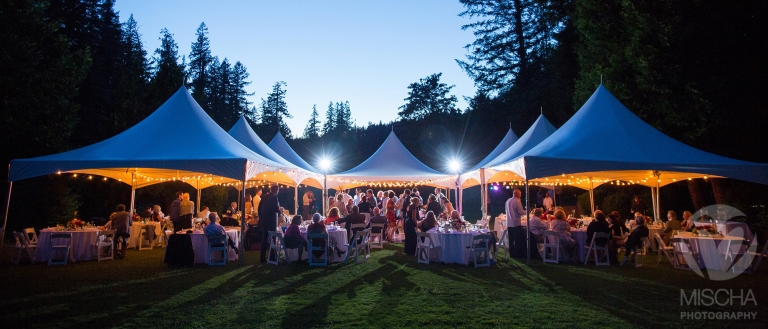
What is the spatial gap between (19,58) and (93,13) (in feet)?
45.2

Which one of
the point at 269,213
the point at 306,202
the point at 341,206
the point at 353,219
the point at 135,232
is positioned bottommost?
the point at 135,232

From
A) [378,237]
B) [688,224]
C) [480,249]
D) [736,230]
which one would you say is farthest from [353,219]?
[736,230]

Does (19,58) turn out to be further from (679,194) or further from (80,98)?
(679,194)

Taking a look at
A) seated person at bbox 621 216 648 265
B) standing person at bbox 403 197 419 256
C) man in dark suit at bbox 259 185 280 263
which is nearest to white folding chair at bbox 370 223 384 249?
standing person at bbox 403 197 419 256

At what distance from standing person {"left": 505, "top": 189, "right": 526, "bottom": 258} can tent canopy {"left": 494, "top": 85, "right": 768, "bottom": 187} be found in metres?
0.75

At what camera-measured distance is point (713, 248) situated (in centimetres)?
831

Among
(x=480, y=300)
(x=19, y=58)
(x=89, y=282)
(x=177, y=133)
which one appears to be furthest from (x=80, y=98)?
(x=480, y=300)

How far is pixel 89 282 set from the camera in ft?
23.0

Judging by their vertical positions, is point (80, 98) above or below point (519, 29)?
below

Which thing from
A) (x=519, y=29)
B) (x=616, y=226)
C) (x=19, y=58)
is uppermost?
(x=519, y=29)

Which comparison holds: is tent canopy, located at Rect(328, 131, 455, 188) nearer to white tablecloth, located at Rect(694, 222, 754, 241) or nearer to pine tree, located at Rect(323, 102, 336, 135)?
white tablecloth, located at Rect(694, 222, 754, 241)

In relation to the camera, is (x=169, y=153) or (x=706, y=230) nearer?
(x=706, y=230)

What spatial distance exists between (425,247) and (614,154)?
4.09 meters

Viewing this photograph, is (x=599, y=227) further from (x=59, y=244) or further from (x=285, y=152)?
(x=285, y=152)
